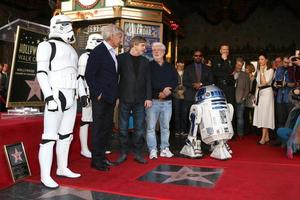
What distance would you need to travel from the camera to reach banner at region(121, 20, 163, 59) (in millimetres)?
6246

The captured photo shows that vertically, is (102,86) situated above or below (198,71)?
below

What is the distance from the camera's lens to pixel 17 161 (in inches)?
124

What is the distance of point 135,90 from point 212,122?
42.4 inches

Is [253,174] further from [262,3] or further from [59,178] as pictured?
[262,3]

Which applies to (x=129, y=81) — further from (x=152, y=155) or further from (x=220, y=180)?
(x=220, y=180)

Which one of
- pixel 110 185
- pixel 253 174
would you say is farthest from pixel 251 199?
pixel 110 185

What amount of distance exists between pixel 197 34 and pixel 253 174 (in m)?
7.97

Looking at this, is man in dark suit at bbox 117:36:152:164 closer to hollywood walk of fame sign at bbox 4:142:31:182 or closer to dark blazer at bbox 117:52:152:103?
dark blazer at bbox 117:52:152:103

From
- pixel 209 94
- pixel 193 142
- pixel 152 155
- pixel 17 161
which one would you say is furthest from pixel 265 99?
pixel 17 161

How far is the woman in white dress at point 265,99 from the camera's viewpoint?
537 cm

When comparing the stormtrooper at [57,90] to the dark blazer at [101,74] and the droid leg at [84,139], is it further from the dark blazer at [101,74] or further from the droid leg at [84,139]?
the droid leg at [84,139]

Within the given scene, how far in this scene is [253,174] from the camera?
3.48m

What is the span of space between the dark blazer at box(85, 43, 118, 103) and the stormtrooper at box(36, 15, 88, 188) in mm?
184

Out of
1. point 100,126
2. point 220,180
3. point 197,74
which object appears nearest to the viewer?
point 220,180
